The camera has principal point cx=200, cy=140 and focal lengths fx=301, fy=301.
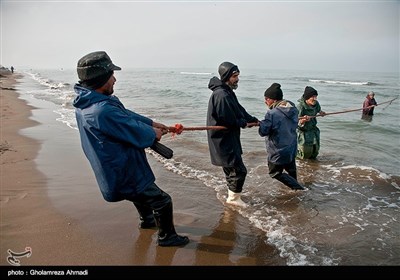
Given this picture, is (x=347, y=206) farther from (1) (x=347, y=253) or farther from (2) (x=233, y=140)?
(2) (x=233, y=140)

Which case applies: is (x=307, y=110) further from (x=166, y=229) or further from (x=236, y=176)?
(x=166, y=229)

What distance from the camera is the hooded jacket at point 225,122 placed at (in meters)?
4.02

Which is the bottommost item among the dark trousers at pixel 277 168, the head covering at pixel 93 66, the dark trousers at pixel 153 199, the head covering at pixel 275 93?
the dark trousers at pixel 277 168

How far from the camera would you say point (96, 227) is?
3.75m

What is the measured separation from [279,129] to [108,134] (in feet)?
9.53

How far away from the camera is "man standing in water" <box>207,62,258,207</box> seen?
13.2 feet

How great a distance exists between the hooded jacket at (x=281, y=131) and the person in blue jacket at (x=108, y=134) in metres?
2.23

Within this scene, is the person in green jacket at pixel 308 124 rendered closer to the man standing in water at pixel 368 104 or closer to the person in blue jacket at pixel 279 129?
the person in blue jacket at pixel 279 129

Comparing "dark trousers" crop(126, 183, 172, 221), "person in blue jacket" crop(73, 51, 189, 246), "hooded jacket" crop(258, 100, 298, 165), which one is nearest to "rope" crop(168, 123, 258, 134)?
"hooded jacket" crop(258, 100, 298, 165)

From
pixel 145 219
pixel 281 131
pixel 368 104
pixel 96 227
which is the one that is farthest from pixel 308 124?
pixel 368 104

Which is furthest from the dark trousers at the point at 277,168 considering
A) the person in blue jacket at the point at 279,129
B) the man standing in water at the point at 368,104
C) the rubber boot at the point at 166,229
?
the man standing in water at the point at 368,104

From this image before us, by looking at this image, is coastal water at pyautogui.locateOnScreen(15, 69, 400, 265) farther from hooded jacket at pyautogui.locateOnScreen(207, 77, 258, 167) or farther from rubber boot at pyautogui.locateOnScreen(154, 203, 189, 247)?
rubber boot at pyautogui.locateOnScreen(154, 203, 189, 247)

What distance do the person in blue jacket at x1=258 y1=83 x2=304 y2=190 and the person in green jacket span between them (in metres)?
1.81
